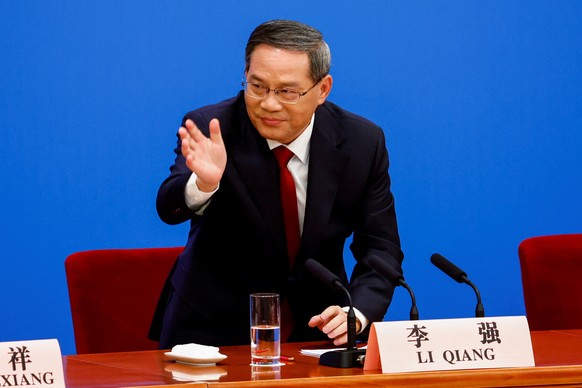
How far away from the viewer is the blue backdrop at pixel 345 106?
11.2 ft

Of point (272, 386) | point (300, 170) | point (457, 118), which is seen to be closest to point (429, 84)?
point (457, 118)

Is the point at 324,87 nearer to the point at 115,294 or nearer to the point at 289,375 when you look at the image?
the point at 115,294

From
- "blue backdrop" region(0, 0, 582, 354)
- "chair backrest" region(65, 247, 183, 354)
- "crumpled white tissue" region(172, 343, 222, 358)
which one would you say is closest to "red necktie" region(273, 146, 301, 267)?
"chair backrest" region(65, 247, 183, 354)

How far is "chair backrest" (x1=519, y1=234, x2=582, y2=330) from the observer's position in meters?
2.99

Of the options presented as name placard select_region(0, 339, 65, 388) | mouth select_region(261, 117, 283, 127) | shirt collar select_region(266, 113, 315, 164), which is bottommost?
name placard select_region(0, 339, 65, 388)

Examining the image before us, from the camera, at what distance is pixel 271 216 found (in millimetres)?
2697

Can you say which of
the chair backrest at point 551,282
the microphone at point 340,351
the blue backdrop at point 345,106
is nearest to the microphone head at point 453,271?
the microphone at point 340,351

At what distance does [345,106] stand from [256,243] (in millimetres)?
1115

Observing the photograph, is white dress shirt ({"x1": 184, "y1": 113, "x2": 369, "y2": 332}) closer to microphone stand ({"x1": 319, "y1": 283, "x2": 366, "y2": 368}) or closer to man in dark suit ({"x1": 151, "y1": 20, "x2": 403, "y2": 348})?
man in dark suit ({"x1": 151, "y1": 20, "x2": 403, "y2": 348})

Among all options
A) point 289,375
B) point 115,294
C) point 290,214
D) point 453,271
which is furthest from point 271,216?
point 289,375

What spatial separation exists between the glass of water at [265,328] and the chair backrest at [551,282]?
1.10m

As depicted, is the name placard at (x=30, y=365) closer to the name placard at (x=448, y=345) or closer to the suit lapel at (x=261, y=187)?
the name placard at (x=448, y=345)

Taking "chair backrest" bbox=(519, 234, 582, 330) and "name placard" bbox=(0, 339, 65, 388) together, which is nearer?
"name placard" bbox=(0, 339, 65, 388)

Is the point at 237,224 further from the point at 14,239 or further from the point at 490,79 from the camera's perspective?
the point at 490,79
